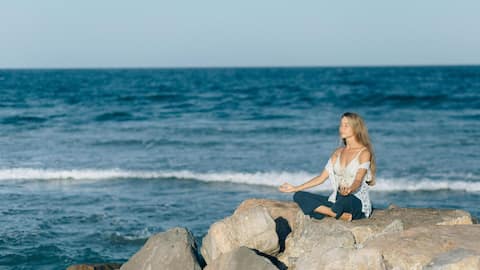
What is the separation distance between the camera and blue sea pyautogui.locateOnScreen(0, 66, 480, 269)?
12.0 metres

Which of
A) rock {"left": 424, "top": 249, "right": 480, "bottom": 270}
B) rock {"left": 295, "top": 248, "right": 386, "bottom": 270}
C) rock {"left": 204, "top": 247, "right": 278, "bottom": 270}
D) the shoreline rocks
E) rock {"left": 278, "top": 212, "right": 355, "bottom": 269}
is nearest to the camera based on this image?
rock {"left": 424, "top": 249, "right": 480, "bottom": 270}

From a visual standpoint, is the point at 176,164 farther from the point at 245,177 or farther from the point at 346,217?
the point at 346,217

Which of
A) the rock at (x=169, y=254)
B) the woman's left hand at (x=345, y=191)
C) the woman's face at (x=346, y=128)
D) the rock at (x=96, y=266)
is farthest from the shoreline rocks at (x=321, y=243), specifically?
the woman's face at (x=346, y=128)

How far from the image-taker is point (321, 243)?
7.23 metres

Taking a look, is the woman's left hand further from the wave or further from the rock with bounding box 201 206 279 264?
the wave

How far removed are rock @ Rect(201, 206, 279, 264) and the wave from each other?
914 cm

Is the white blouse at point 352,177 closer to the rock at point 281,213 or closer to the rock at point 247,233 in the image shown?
the rock at point 281,213

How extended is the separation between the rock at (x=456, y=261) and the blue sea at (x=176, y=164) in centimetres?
514

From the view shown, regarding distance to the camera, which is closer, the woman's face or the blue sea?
the woman's face

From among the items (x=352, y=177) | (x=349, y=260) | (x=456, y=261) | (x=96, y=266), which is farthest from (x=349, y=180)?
(x=96, y=266)

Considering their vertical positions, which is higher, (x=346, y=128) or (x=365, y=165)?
(x=346, y=128)

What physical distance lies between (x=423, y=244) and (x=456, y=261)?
666mm

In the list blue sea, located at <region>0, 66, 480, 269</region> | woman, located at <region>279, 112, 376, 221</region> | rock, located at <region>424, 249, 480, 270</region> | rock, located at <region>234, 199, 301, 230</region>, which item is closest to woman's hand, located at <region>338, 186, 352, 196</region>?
woman, located at <region>279, 112, 376, 221</region>

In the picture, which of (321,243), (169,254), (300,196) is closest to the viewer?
(321,243)
